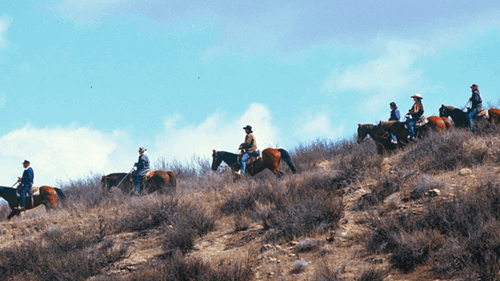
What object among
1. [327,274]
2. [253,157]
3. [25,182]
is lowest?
[327,274]

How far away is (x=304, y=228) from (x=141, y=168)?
806 centimetres

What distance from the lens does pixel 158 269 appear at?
821 centimetres

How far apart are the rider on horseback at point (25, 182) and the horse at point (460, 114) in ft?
50.1

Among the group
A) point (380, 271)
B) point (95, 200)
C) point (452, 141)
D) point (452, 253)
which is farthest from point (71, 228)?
point (452, 141)

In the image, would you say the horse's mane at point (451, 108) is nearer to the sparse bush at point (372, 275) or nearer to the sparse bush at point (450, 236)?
the sparse bush at point (450, 236)

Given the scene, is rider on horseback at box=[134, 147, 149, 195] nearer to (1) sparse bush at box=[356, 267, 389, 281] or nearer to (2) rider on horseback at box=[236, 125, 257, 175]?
(2) rider on horseback at box=[236, 125, 257, 175]

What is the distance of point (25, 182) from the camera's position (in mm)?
15875

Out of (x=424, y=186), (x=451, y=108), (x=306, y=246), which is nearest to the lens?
(x=306, y=246)

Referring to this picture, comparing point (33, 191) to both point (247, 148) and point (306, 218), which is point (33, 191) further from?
point (306, 218)

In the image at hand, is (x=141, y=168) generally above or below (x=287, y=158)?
above

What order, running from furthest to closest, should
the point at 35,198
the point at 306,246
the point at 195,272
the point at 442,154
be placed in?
the point at 35,198, the point at 442,154, the point at 306,246, the point at 195,272

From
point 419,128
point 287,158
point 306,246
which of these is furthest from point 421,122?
point 306,246

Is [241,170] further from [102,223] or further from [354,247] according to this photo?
[354,247]

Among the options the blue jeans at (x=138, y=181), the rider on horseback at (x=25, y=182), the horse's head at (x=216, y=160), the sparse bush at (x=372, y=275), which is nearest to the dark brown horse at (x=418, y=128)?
the horse's head at (x=216, y=160)
